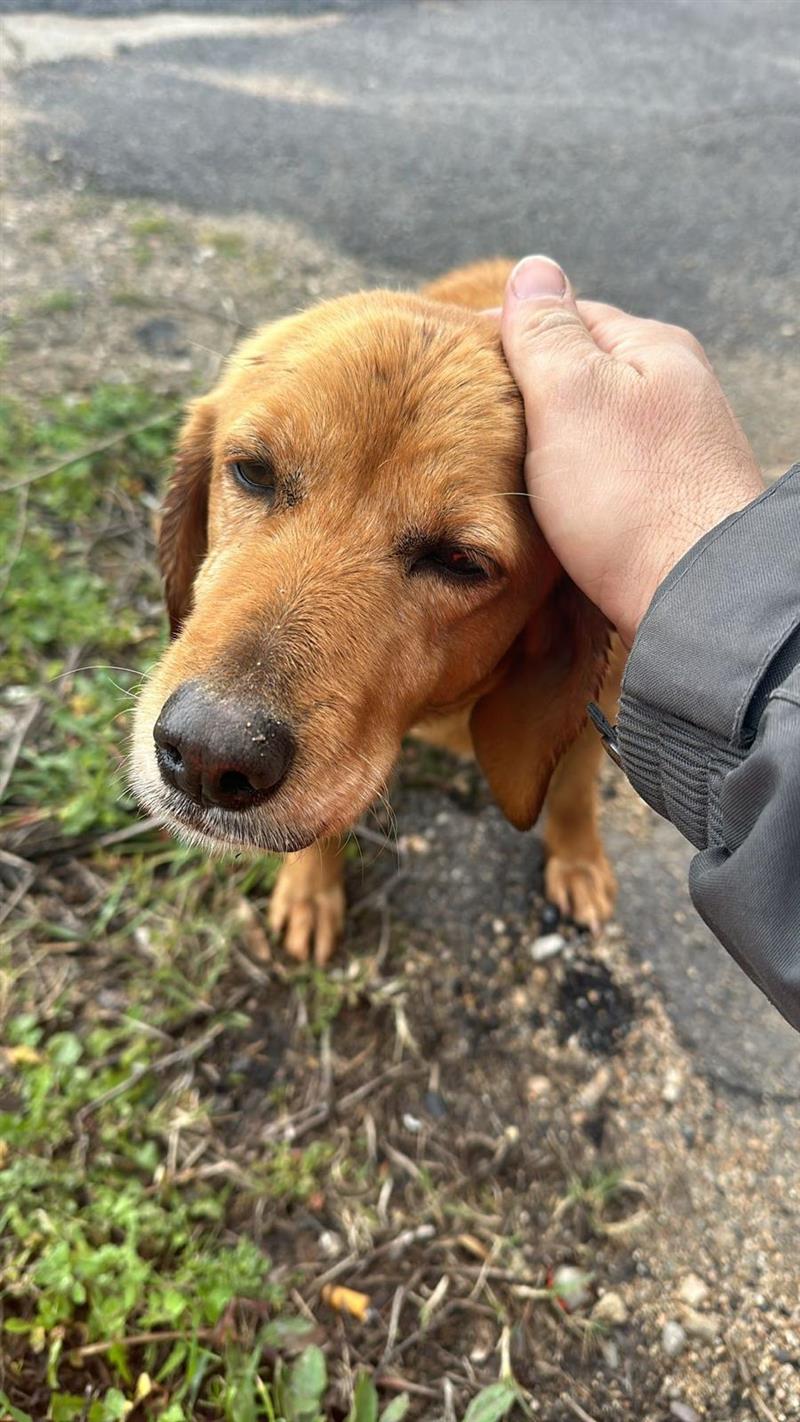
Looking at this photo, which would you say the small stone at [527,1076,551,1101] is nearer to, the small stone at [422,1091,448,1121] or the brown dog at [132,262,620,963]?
the small stone at [422,1091,448,1121]

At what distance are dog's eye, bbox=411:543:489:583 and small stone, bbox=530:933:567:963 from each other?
1483 mm

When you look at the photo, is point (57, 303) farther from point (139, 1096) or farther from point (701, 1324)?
point (701, 1324)

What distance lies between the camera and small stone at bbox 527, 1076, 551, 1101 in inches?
108

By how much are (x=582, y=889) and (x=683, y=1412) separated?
4.75 ft

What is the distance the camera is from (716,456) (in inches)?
81.0

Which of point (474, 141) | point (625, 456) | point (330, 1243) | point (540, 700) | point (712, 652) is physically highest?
point (474, 141)

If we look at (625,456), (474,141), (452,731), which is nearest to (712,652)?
(625,456)

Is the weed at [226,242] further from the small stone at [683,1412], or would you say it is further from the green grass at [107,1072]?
the small stone at [683,1412]

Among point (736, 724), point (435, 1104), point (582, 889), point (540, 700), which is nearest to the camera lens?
point (736, 724)

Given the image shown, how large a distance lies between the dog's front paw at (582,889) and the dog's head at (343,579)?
0.84 meters

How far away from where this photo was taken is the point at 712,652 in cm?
168

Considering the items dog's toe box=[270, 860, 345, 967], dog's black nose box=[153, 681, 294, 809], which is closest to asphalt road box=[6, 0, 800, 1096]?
dog's toe box=[270, 860, 345, 967]

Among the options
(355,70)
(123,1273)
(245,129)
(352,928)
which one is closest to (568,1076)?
(352,928)

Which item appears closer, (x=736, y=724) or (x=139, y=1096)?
(x=736, y=724)
